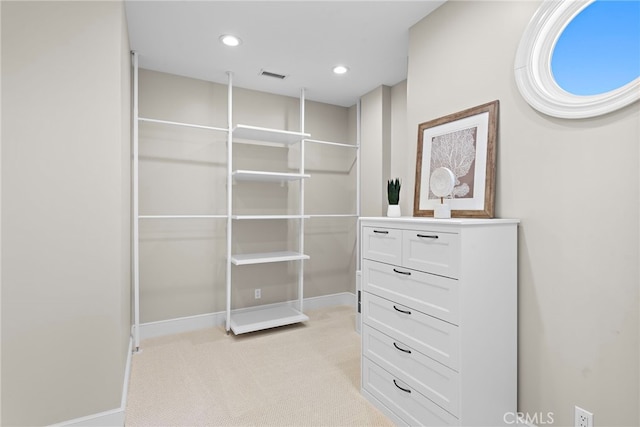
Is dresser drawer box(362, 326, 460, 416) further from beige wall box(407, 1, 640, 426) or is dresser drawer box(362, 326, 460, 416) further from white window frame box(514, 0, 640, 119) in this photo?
white window frame box(514, 0, 640, 119)

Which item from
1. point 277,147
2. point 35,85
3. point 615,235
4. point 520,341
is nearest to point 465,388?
point 520,341

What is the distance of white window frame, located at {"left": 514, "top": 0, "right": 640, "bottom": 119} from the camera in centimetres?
141

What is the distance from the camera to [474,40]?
1.90m

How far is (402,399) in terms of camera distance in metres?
1.77

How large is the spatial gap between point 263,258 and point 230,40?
185cm

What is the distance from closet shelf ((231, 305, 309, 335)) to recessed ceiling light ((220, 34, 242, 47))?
2394 mm

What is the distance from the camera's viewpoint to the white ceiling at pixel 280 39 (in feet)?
7.05

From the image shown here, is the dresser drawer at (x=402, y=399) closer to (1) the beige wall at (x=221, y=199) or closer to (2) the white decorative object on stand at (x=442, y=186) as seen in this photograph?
(2) the white decorative object on stand at (x=442, y=186)

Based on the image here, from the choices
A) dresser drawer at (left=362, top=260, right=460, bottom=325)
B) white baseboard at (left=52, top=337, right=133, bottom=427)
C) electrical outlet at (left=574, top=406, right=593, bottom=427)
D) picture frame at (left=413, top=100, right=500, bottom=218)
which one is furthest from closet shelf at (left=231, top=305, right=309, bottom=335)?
electrical outlet at (left=574, top=406, right=593, bottom=427)

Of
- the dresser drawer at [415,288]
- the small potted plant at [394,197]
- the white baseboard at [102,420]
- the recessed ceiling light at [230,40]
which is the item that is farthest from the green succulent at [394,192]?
the white baseboard at [102,420]

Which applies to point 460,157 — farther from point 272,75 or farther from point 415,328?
point 272,75

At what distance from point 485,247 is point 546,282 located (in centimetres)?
35

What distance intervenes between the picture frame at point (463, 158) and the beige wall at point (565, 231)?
0.06 m

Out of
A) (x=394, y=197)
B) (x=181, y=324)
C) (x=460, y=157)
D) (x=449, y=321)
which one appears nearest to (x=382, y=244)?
(x=394, y=197)
